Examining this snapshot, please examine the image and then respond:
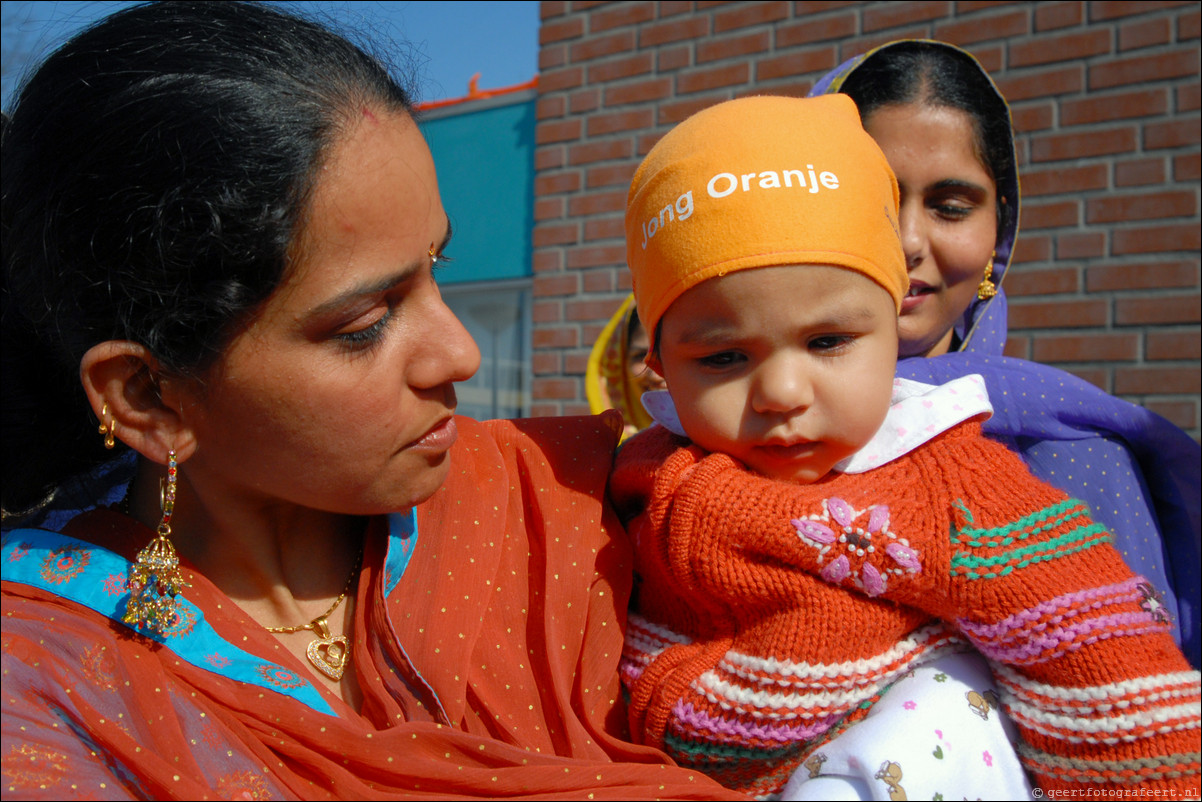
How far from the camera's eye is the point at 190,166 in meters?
1.30

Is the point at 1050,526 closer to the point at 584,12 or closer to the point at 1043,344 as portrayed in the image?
the point at 1043,344

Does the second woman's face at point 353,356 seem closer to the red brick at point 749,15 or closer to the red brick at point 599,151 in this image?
the red brick at point 749,15

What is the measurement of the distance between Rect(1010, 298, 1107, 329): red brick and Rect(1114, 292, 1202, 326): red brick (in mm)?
70

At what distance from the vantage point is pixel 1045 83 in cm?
411

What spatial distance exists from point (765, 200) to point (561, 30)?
4.40 metres

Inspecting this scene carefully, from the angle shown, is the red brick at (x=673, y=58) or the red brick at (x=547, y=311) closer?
the red brick at (x=673, y=58)

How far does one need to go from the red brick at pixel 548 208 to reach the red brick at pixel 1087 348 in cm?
274

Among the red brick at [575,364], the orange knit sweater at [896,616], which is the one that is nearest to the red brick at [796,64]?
the red brick at [575,364]

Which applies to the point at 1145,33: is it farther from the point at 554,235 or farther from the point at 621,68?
the point at 554,235

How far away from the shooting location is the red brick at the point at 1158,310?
12.5ft

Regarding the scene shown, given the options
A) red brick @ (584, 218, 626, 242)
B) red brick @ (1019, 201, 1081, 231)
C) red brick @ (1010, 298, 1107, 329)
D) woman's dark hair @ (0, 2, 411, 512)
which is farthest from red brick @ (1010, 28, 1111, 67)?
woman's dark hair @ (0, 2, 411, 512)

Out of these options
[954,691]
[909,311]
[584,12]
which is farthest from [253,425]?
[584,12]

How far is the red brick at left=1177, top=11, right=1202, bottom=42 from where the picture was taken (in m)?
3.77

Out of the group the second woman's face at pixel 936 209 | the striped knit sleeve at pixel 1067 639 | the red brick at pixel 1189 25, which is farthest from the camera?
the red brick at pixel 1189 25
